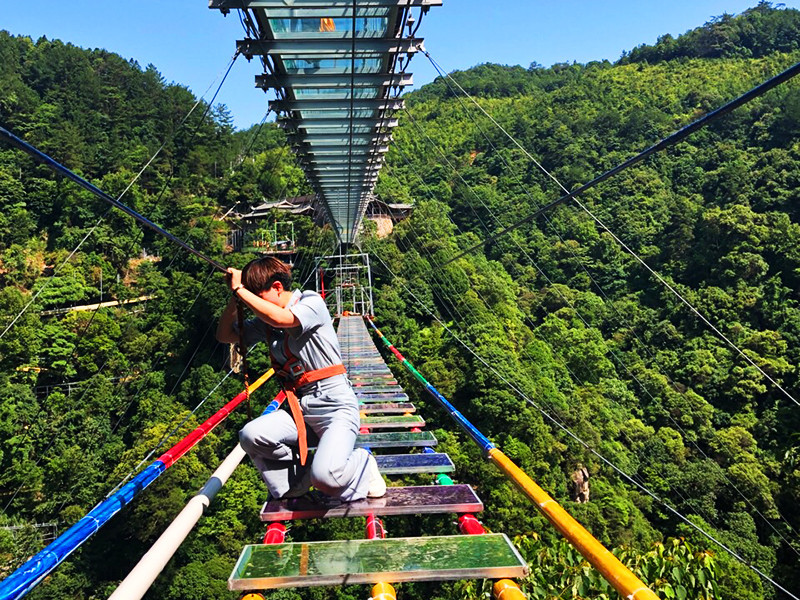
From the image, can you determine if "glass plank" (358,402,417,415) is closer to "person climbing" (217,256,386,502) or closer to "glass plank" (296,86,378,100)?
"person climbing" (217,256,386,502)

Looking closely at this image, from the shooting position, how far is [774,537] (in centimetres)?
1443

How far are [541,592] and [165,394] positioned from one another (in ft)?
62.6

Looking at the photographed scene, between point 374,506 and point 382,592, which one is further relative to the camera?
point 374,506

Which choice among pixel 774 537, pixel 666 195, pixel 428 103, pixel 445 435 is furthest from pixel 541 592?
pixel 428 103

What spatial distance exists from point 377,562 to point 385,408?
218 centimetres

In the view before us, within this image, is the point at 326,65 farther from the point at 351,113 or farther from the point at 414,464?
the point at 414,464

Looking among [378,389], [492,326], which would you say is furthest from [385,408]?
[492,326]

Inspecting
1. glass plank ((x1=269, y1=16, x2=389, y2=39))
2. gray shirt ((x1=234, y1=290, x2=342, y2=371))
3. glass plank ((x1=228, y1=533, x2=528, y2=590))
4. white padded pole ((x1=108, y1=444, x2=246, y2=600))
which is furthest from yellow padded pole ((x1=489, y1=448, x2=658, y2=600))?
glass plank ((x1=269, y1=16, x2=389, y2=39))

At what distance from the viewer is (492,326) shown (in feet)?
62.2

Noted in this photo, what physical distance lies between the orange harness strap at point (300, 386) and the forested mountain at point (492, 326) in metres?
2.20

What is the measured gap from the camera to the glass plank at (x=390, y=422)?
9.68ft

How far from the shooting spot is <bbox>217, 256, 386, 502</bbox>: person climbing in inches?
63.3

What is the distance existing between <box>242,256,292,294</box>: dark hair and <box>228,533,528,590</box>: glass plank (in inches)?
27.5

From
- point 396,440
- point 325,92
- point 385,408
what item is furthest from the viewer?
point 325,92
